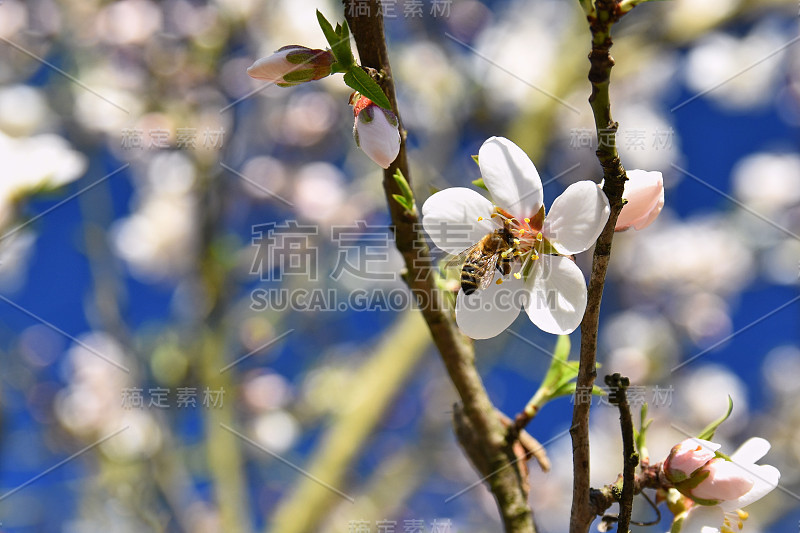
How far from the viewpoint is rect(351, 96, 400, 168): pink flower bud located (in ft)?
2.10

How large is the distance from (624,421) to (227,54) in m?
2.51

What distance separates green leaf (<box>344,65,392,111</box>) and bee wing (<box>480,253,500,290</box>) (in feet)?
0.65

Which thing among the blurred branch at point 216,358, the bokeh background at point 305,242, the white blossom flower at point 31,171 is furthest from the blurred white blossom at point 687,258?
the white blossom flower at point 31,171

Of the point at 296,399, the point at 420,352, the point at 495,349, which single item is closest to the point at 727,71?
the point at 495,349

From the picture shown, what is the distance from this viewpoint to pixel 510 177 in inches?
25.1

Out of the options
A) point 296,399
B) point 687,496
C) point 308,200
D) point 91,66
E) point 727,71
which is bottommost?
point 296,399

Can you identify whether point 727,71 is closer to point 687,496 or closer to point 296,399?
point 296,399

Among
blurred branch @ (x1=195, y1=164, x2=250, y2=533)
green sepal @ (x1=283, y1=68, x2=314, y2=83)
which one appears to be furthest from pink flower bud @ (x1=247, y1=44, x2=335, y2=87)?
blurred branch @ (x1=195, y1=164, x2=250, y2=533)

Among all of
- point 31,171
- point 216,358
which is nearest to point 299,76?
point 31,171

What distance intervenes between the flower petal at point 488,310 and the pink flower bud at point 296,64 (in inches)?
10.4

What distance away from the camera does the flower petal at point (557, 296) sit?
1.94 ft

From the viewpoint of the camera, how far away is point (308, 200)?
12.7ft

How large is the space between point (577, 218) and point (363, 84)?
24cm

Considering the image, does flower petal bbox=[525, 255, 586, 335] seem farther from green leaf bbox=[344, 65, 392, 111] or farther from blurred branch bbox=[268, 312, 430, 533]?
blurred branch bbox=[268, 312, 430, 533]
